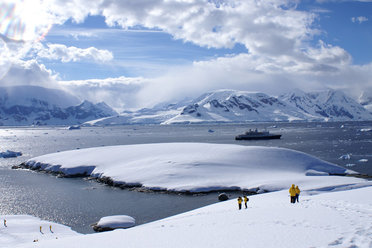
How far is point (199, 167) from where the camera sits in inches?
1817

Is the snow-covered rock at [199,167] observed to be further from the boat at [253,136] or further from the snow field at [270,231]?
the boat at [253,136]

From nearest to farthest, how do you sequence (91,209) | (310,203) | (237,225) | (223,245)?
(223,245), (237,225), (310,203), (91,209)

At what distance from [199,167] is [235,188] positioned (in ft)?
26.8

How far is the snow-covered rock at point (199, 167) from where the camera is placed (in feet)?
130

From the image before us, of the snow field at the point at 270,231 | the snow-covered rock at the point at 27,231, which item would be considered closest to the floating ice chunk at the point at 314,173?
the snow field at the point at 270,231

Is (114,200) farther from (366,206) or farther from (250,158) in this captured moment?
(366,206)

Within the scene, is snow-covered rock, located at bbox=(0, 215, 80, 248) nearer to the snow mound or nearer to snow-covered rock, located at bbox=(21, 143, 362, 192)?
the snow mound

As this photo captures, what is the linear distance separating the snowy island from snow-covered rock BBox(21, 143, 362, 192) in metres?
0.10

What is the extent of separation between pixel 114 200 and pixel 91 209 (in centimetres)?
373

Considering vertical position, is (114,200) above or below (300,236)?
below

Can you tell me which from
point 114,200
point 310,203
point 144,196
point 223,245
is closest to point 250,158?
point 144,196

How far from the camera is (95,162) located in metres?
56.3

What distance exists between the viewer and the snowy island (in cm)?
1432

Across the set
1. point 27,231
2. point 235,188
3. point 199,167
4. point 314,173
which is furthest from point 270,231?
point 314,173
